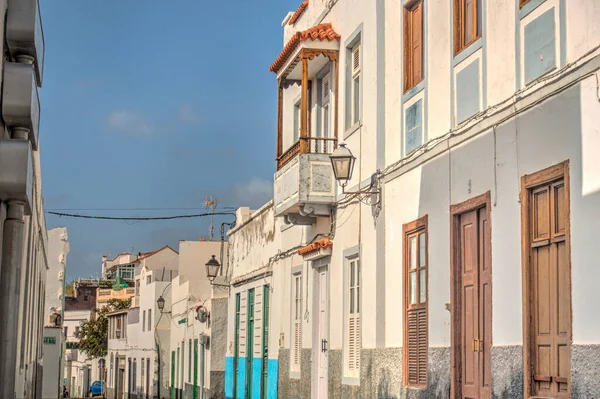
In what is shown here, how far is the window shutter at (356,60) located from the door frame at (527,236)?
6.84 metres

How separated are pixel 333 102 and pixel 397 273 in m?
4.57

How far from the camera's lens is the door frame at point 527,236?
9.09 metres

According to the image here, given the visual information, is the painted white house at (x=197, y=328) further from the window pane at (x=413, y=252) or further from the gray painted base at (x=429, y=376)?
the window pane at (x=413, y=252)

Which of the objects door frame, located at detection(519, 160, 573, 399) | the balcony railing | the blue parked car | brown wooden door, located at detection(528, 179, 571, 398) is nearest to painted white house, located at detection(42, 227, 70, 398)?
the balcony railing

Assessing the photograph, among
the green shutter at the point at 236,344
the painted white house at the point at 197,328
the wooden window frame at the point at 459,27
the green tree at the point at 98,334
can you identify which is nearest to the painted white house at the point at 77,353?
the green tree at the point at 98,334

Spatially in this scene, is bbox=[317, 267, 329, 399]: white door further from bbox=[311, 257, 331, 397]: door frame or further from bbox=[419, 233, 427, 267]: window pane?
bbox=[419, 233, 427, 267]: window pane

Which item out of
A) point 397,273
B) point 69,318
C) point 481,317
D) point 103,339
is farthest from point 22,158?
point 69,318

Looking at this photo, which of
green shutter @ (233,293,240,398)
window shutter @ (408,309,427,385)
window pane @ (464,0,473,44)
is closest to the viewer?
window pane @ (464,0,473,44)

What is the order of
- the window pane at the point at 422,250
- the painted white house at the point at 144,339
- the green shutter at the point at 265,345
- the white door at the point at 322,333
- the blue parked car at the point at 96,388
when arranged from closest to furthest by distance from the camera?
1. the window pane at the point at 422,250
2. the white door at the point at 322,333
3. the green shutter at the point at 265,345
4. the painted white house at the point at 144,339
5. the blue parked car at the point at 96,388

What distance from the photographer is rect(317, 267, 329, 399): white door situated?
17.5 meters

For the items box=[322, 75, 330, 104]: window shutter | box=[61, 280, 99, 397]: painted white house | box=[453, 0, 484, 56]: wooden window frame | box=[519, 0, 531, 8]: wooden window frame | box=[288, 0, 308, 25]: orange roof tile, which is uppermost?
box=[288, 0, 308, 25]: orange roof tile

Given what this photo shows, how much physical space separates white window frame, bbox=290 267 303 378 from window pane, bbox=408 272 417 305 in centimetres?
616

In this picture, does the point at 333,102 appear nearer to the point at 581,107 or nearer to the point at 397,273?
the point at 397,273

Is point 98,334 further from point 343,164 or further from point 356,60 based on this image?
point 343,164
